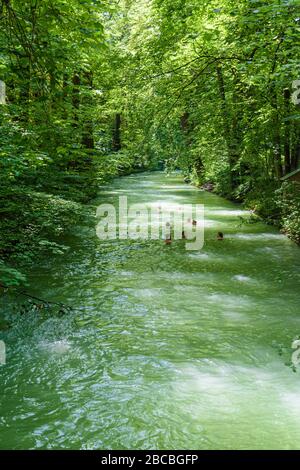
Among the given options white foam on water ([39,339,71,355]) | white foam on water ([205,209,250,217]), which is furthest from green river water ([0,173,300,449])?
white foam on water ([205,209,250,217])

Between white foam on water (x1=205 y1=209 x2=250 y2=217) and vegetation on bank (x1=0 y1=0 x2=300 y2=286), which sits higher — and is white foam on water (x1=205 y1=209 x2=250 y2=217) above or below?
below

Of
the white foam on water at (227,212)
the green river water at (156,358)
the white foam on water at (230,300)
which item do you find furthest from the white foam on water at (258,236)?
the white foam on water at (230,300)

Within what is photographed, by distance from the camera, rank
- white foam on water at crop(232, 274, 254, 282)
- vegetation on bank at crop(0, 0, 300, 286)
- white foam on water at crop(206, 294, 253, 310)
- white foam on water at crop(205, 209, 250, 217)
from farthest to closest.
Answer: white foam on water at crop(205, 209, 250, 217)
white foam on water at crop(232, 274, 254, 282)
white foam on water at crop(206, 294, 253, 310)
vegetation on bank at crop(0, 0, 300, 286)

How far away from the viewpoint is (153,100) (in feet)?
43.5

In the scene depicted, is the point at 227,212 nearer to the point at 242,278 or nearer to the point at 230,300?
the point at 242,278

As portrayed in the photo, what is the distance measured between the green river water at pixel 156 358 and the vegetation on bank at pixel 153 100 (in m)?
1.25

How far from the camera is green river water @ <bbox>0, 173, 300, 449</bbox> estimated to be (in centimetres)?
481

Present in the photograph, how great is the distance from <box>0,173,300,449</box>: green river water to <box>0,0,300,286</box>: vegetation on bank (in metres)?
1.25

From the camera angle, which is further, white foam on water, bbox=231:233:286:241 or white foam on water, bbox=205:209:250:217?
white foam on water, bbox=205:209:250:217

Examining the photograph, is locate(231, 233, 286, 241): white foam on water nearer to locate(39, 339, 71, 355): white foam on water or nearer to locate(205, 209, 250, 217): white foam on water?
locate(205, 209, 250, 217): white foam on water

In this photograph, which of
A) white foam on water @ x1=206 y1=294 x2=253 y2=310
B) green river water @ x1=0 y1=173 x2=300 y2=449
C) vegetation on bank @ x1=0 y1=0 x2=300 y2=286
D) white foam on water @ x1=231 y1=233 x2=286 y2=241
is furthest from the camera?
white foam on water @ x1=231 y1=233 x2=286 y2=241

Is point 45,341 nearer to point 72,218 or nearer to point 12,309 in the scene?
point 12,309

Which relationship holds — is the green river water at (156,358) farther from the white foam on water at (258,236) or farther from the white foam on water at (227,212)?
the white foam on water at (227,212)

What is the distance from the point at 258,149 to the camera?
52.6 feet
